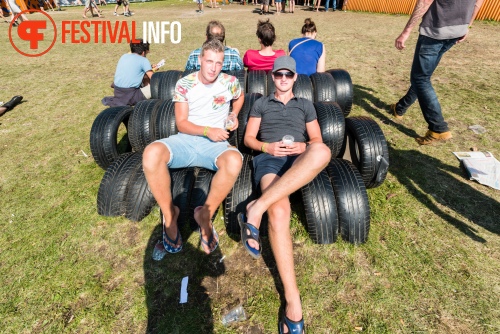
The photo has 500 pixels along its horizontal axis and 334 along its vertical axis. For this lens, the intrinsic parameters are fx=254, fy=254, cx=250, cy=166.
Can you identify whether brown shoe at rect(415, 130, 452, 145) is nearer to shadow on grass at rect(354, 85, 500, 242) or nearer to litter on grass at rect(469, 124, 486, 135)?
shadow on grass at rect(354, 85, 500, 242)

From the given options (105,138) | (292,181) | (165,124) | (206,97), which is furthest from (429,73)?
(105,138)

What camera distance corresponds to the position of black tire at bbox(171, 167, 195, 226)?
3.29 meters

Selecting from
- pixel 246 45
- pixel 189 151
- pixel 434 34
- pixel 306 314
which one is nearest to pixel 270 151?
pixel 189 151

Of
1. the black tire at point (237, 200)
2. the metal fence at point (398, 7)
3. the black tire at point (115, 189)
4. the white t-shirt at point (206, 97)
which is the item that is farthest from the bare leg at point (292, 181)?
the metal fence at point (398, 7)

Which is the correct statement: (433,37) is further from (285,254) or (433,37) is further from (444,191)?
(285,254)

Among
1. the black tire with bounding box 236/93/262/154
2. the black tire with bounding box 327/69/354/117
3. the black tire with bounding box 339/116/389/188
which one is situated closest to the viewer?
the black tire with bounding box 339/116/389/188

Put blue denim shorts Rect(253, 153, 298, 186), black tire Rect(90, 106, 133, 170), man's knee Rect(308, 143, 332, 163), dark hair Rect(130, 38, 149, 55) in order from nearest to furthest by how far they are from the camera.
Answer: man's knee Rect(308, 143, 332, 163) < blue denim shorts Rect(253, 153, 298, 186) < black tire Rect(90, 106, 133, 170) < dark hair Rect(130, 38, 149, 55)

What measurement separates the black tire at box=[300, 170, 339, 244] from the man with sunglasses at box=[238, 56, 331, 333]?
27 cm

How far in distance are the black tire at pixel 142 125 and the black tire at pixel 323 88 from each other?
302cm

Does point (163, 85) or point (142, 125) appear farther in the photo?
point (163, 85)

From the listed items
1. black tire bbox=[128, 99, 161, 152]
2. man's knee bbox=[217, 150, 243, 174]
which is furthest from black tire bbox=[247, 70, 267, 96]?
man's knee bbox=[217, 150, 243, 174]

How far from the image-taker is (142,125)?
420 cm

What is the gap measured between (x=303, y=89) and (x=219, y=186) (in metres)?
2.81

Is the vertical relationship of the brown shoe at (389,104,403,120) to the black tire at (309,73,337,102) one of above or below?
below
